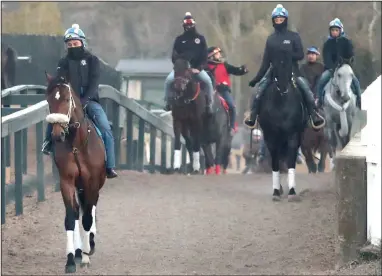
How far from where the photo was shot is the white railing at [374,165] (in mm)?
10703

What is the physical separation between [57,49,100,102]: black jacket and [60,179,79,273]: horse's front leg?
1.26 meters

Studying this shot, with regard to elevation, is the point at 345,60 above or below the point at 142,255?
above

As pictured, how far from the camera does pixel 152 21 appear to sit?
59.2 m

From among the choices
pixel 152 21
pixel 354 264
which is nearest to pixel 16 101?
pixel 354 264

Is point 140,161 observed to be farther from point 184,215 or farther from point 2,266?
point 2,266

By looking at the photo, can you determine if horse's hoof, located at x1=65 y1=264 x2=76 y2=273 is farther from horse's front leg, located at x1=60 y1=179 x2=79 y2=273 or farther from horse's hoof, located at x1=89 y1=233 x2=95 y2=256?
horse's hoof, located at x1=89 y1=233 x2=95 y2=256

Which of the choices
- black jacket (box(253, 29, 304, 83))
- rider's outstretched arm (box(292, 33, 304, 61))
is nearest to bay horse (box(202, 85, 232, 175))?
black jacket (box(253, 29, 304, 83))

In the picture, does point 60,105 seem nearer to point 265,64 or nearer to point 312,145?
point 265,64

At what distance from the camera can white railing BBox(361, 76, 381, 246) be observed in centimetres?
1070

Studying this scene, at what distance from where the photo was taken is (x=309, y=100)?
1816 cm

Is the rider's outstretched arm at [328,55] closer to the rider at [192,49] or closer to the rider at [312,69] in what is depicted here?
the rider at [312,69]

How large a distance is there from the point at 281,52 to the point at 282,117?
103 centimetres

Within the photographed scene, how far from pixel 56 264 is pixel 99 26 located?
47851mm

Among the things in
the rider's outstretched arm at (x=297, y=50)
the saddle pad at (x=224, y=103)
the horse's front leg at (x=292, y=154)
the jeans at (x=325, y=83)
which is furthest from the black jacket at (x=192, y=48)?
the rider's outstretched arm at (x=297, y=50)
